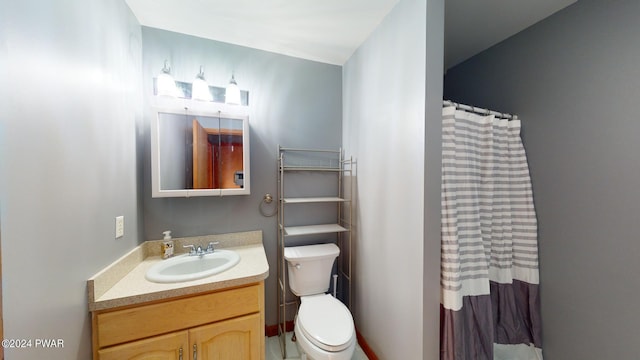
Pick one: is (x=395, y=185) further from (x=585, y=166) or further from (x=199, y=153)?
(x=199, y=153)

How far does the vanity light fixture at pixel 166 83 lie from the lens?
152 cm

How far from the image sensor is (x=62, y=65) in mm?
843

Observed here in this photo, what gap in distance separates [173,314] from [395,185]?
1480mm

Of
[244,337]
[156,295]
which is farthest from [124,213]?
[244,337]

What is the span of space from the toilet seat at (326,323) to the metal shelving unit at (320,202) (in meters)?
0.32

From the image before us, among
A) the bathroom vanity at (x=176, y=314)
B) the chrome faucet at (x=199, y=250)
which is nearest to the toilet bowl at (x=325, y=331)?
the bathroom vanity at (x=176, y=314)

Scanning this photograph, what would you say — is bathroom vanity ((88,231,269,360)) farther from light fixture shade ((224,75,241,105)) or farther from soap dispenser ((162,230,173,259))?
light fixture shade ((224,75,241,105))

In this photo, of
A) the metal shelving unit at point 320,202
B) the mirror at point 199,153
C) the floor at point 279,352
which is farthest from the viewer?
the metal shelving unit at point 320,202

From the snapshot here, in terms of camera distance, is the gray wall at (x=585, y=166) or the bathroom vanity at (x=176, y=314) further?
the gray wall at (x=585, y=166)

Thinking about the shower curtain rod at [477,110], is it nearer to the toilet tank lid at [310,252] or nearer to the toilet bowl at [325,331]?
the toilet tank lid at [310,252]

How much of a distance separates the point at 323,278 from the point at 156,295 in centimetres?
113

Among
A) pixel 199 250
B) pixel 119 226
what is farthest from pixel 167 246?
pixel 119 226

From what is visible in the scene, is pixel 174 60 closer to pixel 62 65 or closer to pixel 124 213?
pixel 62 65

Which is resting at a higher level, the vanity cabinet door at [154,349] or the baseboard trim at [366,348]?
the vanity cabinet door at [154,349]
